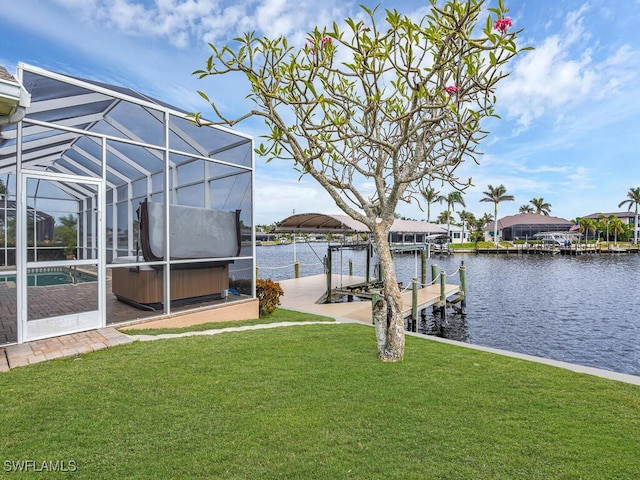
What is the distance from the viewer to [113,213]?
8008 mm

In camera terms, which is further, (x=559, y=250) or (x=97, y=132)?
(x=559, y=250)

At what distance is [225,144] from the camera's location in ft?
24.2

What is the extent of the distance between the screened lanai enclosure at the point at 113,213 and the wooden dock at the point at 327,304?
8.04ft

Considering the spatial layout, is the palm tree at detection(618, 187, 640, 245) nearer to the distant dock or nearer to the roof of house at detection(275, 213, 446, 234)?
the distant dock

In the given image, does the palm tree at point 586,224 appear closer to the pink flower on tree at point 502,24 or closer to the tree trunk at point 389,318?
the tree trunk at point 389,318

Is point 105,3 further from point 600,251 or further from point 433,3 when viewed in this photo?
point 600,251

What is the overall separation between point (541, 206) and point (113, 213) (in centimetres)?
8346

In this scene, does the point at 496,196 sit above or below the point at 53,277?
above

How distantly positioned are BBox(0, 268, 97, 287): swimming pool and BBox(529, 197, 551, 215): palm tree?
84173mm

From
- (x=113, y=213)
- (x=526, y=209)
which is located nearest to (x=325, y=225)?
(x=113, y=213)

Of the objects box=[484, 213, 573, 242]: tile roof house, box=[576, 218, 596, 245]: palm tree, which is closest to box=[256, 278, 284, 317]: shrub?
box=[576, 218, 596, 245]: palm tree

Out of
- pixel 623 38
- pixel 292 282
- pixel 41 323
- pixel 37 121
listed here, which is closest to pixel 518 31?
pixel 37 121

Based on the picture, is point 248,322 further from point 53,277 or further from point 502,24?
point 502,24

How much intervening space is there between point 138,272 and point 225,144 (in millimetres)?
3167
